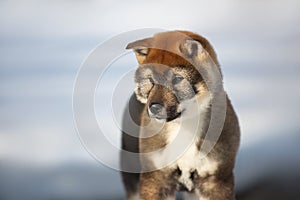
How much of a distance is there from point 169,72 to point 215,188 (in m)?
0.39

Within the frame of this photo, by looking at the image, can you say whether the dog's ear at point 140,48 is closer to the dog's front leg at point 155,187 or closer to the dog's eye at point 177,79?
the dog's eye at point 177,79

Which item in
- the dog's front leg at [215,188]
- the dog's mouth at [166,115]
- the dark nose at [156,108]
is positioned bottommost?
the dog's front leg at [215,188]

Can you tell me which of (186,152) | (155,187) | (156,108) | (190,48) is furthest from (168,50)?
(155,187)

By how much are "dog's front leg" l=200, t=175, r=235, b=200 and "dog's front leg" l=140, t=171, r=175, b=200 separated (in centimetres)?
10

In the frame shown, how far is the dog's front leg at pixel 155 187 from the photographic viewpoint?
1.40m

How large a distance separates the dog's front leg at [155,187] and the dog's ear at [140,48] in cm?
34

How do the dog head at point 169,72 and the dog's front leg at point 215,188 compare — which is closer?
the dog head at point 169,72

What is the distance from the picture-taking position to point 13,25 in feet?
5.30

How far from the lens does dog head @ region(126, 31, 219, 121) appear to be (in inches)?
50.9

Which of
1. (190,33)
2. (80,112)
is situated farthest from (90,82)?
(190,33)

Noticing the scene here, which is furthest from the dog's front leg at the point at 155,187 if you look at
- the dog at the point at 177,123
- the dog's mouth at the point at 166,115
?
the dog's mouth at the point at 166,115

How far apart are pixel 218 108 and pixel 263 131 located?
0.25 m

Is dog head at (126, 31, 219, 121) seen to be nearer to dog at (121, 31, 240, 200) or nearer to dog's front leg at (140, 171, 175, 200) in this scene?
dog at (121, 31, 240, 200)

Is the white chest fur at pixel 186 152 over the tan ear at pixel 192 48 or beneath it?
beneath
